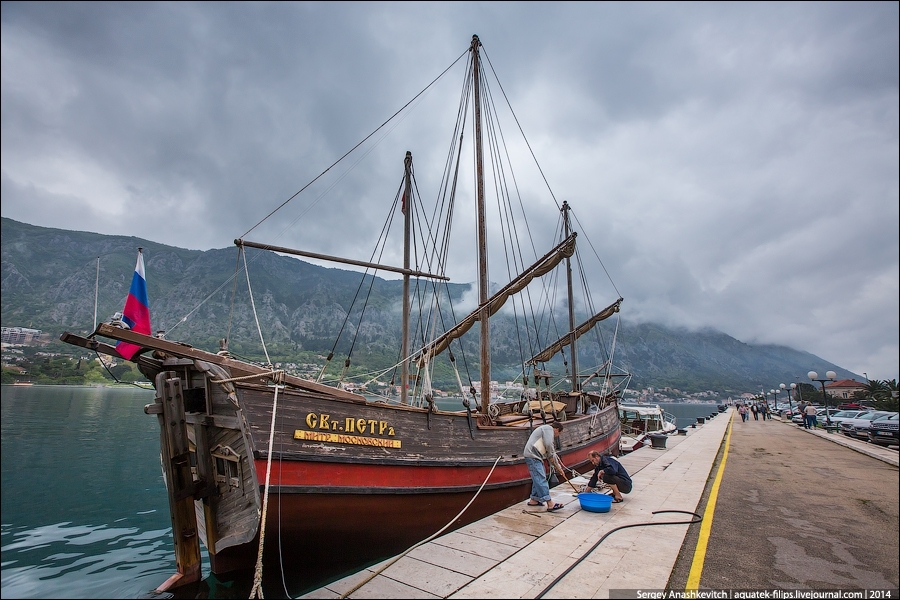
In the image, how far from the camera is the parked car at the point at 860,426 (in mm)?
19828

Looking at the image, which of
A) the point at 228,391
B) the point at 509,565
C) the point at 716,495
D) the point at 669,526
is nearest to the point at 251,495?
the point at 228,391

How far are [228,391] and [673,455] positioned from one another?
1599 centimetres

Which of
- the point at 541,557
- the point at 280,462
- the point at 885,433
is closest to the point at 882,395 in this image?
the point at 885,433

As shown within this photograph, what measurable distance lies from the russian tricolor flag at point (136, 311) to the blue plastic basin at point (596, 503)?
26.9ft

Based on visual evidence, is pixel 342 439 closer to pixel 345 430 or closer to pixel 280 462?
pixel 345 430

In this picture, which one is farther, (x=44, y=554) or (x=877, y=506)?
(x=44, y=554)

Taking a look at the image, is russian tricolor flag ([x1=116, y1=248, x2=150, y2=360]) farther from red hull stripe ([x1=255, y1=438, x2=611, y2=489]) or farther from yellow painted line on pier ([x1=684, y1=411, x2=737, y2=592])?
yellow painted line on pier ([x1=684, y1=411, x2=737, y2=592])

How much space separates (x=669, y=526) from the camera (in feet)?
22.7

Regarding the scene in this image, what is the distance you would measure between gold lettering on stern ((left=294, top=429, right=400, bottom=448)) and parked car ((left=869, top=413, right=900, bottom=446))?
69.9 ft

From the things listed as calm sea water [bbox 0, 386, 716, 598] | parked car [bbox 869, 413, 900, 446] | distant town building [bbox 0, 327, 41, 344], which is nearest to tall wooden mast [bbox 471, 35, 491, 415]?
calm sea water [bbox 0, 386, 716, 598]

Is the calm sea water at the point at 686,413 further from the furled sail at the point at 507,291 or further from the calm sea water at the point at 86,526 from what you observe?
the calm sea water at the point at 86,526

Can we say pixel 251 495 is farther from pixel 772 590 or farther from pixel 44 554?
pixel 772 590

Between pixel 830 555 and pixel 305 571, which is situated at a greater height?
pixel 830 555

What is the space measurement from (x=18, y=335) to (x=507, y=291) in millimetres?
11669
